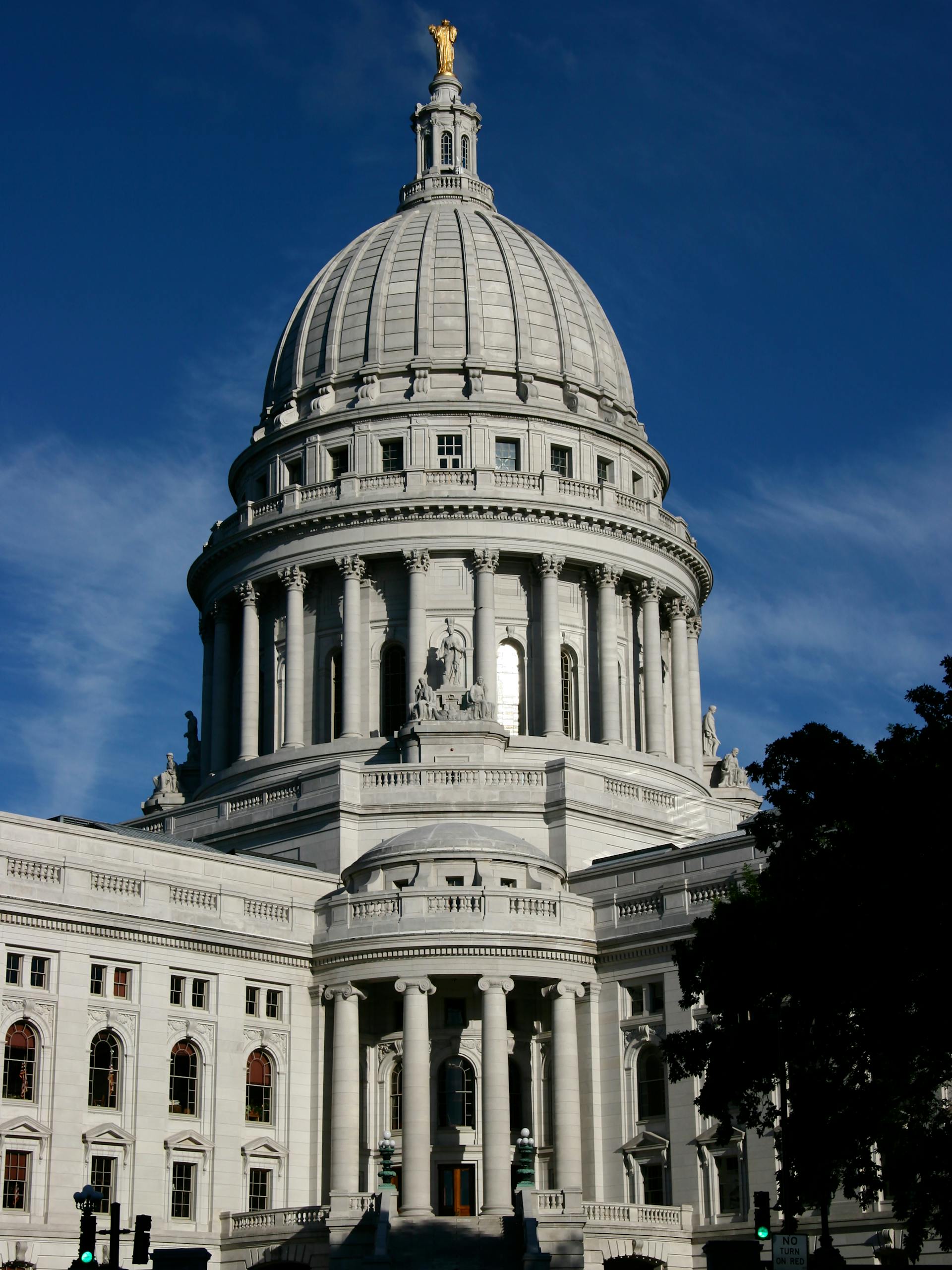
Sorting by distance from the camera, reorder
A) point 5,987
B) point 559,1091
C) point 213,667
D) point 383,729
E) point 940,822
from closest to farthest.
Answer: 1. point 940,822
2. point 5,987
3. point 559,1091
4. point 383,729
5. point 213,667

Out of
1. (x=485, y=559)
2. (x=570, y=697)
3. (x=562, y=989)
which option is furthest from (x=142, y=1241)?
(x=570, y=697)

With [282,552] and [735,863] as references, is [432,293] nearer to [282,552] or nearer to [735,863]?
[282,552]

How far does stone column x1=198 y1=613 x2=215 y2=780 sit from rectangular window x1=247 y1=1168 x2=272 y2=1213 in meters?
29.4

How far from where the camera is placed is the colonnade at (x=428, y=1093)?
2414 inches

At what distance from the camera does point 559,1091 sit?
6469 cm

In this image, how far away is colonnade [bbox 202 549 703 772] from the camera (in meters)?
85.3

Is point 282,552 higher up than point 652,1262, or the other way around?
point 282,552

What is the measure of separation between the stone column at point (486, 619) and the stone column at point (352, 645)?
5069mm

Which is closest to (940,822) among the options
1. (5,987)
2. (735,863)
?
(735,863)

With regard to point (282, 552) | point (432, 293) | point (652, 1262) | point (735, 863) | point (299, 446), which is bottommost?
point (652, 1262)

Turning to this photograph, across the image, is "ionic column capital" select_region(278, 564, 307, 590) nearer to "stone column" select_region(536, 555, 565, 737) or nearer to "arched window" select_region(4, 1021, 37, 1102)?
"stone column" select_region(536, 555, 565, 737)

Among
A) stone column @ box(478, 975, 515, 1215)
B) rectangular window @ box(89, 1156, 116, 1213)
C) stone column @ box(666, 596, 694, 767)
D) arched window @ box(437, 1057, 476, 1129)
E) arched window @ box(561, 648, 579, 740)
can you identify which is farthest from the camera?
stone column @ box(666, 596, 694, 767)

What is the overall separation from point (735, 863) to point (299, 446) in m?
36.6

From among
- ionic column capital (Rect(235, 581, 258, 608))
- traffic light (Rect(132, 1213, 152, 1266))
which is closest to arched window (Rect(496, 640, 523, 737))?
ionic column capital (Rect(235, 581, 258, 608))
